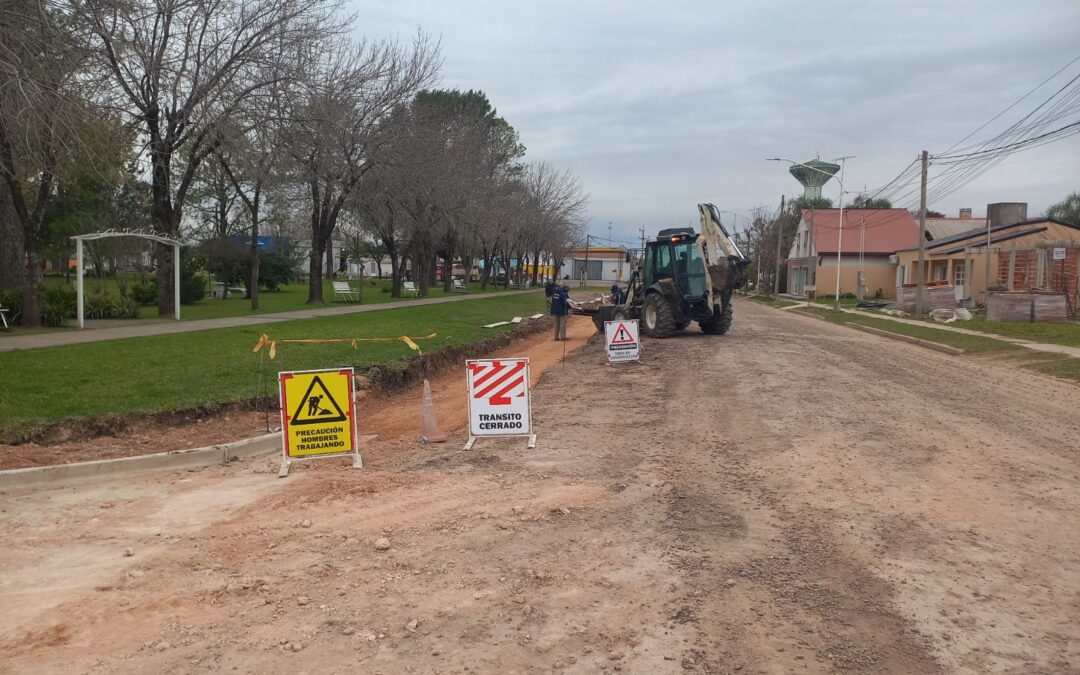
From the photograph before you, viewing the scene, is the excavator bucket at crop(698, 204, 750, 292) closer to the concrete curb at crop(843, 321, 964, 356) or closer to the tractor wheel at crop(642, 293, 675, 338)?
the tractor wheel at crop(642, 293, 675, 338)

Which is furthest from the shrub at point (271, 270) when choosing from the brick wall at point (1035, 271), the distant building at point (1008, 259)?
the brick wall at point (1035, 271)

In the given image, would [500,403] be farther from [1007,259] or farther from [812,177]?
[812,177]

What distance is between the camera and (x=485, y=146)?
52.7 metres

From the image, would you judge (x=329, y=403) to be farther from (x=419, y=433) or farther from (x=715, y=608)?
(x=715, y=608)

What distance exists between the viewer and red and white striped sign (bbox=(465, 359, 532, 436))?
30.8 ft

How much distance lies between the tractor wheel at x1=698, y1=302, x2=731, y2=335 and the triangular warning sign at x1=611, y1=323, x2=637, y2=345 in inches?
227

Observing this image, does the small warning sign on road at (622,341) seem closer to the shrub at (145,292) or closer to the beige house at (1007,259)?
the beige house at (1007,259)

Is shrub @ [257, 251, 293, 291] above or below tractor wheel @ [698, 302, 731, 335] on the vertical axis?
above

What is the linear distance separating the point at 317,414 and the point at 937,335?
71.6ft

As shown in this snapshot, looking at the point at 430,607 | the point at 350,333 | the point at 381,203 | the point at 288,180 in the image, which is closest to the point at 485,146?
the point at 381,203

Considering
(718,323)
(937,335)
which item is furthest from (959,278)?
(718,323)

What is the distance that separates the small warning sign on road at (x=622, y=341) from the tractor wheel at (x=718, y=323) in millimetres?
5683

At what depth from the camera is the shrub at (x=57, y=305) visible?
20750 millimetres

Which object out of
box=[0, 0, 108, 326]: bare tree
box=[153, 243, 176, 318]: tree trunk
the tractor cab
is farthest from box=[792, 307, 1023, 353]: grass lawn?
box=[153, 243, 176, 318]: tree trunk
